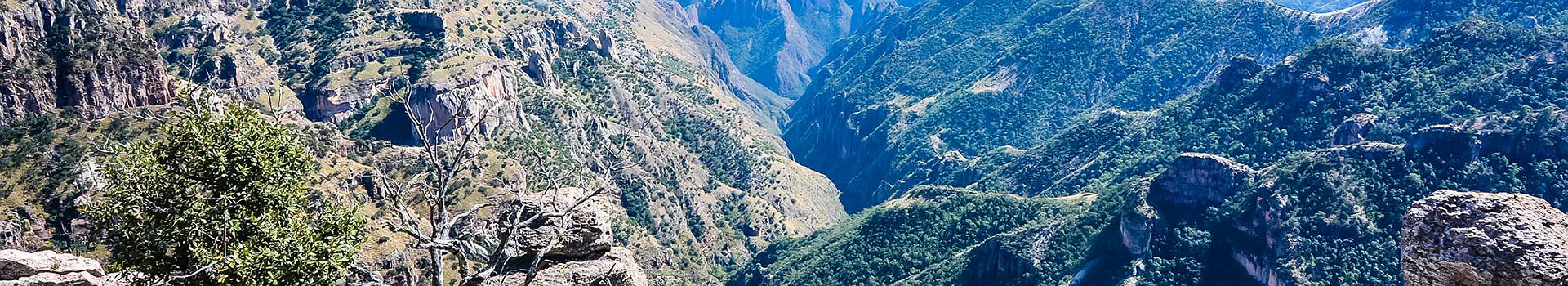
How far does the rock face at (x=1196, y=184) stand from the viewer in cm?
14200

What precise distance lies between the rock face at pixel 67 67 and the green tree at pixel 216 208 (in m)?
94.8

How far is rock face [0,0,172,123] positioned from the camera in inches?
4215

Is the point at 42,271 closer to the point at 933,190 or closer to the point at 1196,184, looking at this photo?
the point at 1196,184

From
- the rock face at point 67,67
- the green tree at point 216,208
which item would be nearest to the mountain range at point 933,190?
the rock face at point 67,67

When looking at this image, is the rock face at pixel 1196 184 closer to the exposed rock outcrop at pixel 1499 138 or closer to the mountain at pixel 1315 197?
the mountain at pixel 1315 197

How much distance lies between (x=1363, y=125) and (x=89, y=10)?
193532 millimetres

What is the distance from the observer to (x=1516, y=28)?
603 feet

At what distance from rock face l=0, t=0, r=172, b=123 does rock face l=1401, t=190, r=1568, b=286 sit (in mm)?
118826

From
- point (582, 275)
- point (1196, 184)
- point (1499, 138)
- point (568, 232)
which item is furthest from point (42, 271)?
point (1499, 138)

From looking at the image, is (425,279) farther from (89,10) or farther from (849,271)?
(849,271)

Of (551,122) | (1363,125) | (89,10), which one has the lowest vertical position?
(551,122)

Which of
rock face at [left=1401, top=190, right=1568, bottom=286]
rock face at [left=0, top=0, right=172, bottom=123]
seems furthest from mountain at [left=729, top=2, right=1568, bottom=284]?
rock face at [left=1401, top=190, right=1568, bottom=286]

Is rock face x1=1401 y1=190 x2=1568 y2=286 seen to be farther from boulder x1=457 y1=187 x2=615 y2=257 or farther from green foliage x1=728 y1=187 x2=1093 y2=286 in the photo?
green foliage x1=728 y1=187 x2=1093 y2=286

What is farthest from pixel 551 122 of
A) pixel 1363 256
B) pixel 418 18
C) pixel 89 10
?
pixel 1363 256
